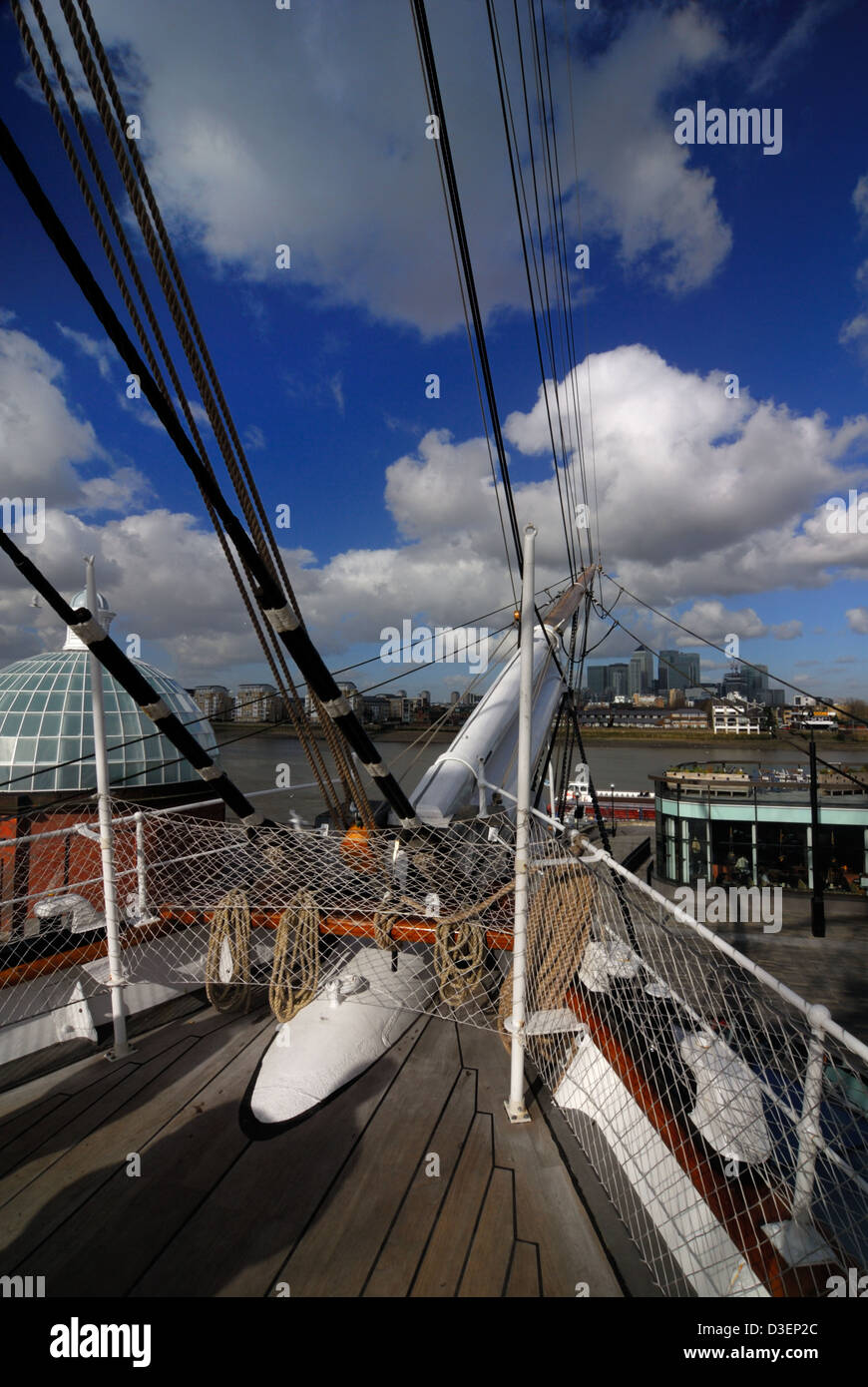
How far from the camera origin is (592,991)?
3688 millimetres

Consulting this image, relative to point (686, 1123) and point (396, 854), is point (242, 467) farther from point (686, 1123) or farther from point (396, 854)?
point (686, 1123)

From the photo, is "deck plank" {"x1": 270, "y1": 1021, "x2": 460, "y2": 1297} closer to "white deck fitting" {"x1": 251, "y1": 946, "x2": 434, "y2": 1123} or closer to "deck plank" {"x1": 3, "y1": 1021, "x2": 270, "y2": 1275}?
"white deck fitting" {"x1": 251, "y1": 946, "x2": 434, "y2": 1123}

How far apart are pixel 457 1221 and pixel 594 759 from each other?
57.1m

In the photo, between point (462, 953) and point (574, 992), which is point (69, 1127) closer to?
point (462, 953)

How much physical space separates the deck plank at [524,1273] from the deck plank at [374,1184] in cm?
48

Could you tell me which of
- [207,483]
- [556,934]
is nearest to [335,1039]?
[556,934]

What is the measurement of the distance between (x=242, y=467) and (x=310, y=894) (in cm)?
265

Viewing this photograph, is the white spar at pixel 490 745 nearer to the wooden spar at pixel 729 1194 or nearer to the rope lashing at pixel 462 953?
the rope lashing at pixel 462 953

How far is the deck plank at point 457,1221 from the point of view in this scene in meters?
2.04

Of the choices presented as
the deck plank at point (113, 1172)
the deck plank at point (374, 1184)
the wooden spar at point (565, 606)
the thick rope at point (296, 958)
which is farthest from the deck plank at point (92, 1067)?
the wooden spar at point (565, 606)

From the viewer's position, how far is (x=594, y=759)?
57250 mm

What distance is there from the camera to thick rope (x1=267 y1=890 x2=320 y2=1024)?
11.4ft

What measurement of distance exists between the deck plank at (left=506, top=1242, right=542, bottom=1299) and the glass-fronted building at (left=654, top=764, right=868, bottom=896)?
14307 mm
